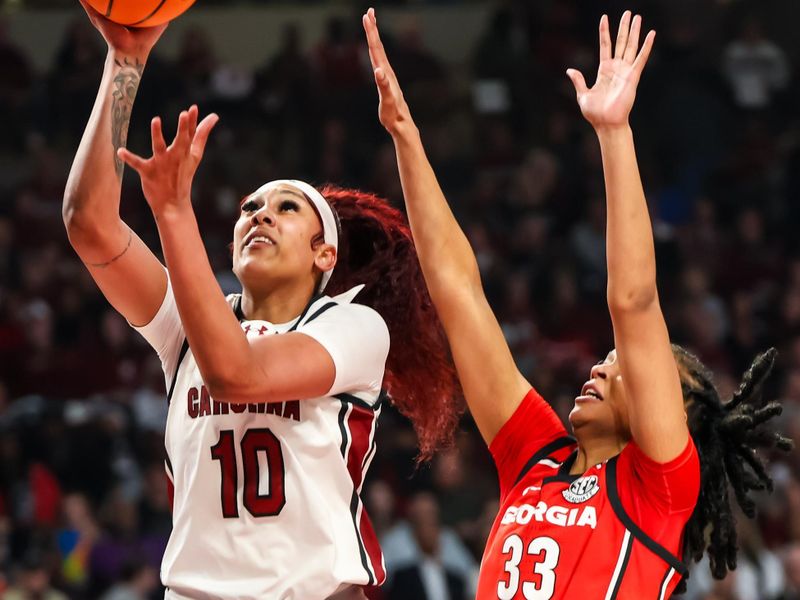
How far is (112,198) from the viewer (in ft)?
9.80

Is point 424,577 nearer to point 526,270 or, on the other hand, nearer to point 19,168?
point 526,270

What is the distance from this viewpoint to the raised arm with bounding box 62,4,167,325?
2.97 m

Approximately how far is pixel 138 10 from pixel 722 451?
5.55 ft

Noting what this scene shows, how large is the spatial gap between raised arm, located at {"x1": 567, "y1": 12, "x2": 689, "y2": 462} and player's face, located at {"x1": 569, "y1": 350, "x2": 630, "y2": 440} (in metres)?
0.19

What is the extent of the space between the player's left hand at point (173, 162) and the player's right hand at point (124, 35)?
1.92ft

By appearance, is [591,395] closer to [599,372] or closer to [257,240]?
[599,372]

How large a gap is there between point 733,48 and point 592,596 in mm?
8238

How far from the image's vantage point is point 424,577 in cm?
673

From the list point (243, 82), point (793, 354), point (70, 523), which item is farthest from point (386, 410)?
point (243, 82)

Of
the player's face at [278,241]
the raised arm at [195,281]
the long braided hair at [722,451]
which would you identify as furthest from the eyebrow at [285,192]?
the long braided hair at [722,451]

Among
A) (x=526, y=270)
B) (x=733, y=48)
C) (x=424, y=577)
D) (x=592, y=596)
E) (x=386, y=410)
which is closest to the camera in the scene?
(x=592, y=596)

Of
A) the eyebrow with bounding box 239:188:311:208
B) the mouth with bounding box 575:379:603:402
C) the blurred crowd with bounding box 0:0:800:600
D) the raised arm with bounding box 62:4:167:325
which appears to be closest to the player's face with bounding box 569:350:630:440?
the mouth with bounding box 575:379:603:402

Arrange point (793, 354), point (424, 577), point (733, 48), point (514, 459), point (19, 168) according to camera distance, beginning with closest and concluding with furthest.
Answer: point (514, 459) < point (424, 577) < point (793, 354) < point (19, 168) < point (733, 48)

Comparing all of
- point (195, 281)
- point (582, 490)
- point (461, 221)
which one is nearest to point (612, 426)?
point (582, 490)
